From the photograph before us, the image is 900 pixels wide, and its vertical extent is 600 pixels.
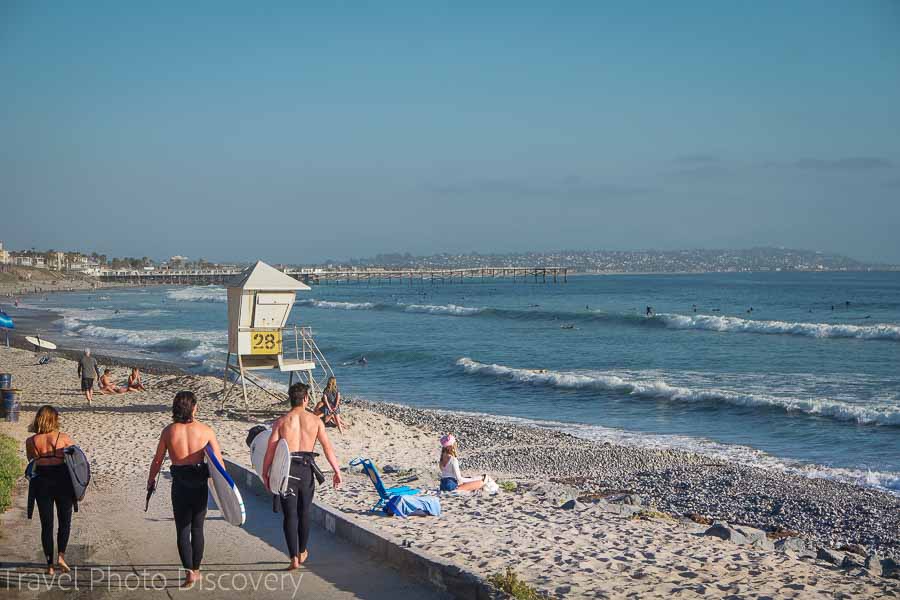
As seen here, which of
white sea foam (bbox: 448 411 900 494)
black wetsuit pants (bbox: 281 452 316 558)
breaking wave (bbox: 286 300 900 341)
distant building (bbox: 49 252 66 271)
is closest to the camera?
black wetsuit pants (bbox: 281 452 316 558)

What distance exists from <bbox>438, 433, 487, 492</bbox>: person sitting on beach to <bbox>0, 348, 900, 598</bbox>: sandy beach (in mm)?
154

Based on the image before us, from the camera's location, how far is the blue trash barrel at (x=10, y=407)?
582 inches

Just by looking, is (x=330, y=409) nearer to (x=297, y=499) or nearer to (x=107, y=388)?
(x=107, y=388)

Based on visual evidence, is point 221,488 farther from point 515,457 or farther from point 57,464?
point 515,457

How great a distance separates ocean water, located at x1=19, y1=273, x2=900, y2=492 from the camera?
17.3 metres

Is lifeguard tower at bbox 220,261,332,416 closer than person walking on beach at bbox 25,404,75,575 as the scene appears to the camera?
No

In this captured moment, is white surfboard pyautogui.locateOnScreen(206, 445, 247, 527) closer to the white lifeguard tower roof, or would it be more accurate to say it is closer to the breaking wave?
the white lifeguard tower roof

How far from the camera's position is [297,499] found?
6348mm

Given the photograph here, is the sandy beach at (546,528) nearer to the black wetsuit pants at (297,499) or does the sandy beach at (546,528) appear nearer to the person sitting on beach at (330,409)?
the person sitting on beach at (330,409)

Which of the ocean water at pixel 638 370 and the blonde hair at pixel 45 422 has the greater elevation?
the blonde hair at pixel 45 422

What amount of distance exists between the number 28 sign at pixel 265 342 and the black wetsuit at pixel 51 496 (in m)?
10.5

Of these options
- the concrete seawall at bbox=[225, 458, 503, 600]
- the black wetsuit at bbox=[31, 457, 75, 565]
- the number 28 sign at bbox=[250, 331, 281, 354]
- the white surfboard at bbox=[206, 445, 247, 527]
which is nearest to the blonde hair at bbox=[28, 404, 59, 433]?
the black wetsuit at bbox=[31, 457, 75, 565]

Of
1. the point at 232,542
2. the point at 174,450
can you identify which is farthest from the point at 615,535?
the point at 174,450

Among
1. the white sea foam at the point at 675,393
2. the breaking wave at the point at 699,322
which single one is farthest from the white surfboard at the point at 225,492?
the breaking wave at the point at 699,322
